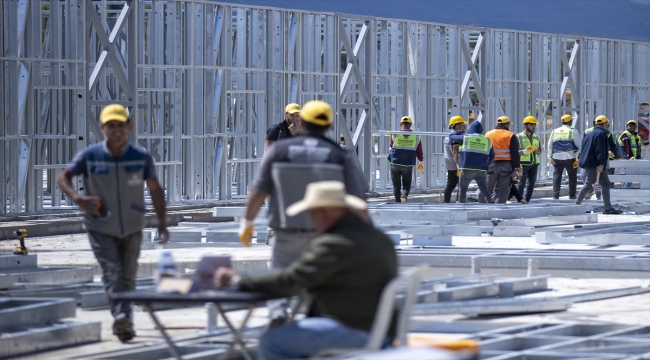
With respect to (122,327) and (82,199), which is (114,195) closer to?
(82,199)

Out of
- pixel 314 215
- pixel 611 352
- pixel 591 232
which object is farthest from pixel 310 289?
pixel 591 232

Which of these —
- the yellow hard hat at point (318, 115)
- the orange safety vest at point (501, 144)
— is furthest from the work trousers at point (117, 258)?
the orange safety vest at point (501, 144)

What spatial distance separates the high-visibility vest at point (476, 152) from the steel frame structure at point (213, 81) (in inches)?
215

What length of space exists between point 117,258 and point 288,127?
5.89 meters

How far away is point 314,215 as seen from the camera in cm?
669

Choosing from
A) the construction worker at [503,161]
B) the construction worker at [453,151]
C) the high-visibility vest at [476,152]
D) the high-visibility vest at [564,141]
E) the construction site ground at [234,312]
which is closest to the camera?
the construction site ground at [234,312]

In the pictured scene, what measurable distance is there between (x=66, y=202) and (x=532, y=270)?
12.2 metres

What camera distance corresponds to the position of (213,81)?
25250 millimetres

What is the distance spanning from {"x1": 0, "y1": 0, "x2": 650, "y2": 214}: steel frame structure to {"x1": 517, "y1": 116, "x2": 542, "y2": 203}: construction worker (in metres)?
4.52

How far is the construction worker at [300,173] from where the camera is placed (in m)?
8.62

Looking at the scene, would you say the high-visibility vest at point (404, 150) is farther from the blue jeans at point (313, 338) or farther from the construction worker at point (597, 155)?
the blue jeans at point (313, 338)

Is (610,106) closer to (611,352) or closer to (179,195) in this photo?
(179,195)

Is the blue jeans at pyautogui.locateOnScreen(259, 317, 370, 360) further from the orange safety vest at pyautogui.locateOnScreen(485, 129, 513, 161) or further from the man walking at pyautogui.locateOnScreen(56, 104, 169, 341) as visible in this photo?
the orange safety vest at pyautogui.locateOnScreen(485, 129, 513, 161)

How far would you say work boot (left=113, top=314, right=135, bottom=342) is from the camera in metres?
9.33
